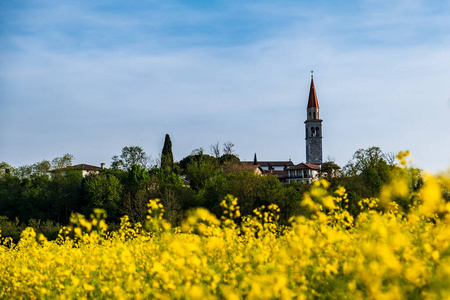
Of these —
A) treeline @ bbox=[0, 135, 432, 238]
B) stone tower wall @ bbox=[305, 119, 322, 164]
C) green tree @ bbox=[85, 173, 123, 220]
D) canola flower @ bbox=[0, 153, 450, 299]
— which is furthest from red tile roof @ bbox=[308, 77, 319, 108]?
canola flower @ bbox=[0, 153, 450, 299]

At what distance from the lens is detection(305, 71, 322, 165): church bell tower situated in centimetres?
10244

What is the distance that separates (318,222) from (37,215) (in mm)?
49705

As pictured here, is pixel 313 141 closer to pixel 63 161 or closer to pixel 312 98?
pixel 312 98

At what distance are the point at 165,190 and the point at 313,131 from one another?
218 feet

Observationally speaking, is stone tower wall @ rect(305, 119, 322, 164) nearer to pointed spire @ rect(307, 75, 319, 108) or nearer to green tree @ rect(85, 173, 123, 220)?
pointed spire @ rect(307, 75, 319, 108)

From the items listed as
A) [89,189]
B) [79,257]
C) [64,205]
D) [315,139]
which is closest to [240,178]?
[89,189]

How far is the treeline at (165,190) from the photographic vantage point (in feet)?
130

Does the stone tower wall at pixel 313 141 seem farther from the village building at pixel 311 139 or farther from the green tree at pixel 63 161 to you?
the green tree at pixel 63 161

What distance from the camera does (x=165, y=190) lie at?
43.2m

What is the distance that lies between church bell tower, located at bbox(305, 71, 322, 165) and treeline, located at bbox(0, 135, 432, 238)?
3788 cm

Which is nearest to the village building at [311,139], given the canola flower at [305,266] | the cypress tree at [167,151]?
the cypress tree at [167,151]

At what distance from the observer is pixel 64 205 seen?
53.8 metres

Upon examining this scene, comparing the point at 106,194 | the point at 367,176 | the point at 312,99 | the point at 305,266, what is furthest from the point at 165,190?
the point at 312,99

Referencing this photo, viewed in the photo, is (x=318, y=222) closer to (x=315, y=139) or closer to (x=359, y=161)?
(x=359, y=161)
